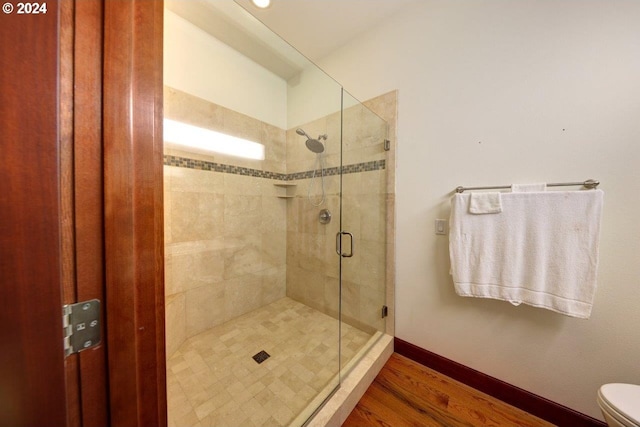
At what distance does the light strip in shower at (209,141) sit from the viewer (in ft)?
4.55

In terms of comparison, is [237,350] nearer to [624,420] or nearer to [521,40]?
[624,420]

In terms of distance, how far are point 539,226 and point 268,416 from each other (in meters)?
1.72

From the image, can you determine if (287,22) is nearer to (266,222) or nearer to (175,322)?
(266,222)

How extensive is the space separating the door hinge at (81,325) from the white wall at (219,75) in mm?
1443

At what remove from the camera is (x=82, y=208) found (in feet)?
1.14

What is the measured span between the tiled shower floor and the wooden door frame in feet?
2.86

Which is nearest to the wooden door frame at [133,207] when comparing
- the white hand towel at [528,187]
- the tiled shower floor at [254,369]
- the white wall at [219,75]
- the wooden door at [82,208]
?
the wooden door at [82,208]

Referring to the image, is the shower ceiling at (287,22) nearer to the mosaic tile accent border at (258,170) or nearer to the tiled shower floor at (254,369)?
the mosaic tile accent border at (258,170)

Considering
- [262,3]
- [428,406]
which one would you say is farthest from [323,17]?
[428,406]

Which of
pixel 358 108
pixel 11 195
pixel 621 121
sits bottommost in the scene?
pixel 11 195

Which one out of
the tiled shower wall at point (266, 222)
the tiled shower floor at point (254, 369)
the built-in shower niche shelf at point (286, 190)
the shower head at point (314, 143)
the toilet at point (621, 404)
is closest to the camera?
the toilet at point (621, 404)

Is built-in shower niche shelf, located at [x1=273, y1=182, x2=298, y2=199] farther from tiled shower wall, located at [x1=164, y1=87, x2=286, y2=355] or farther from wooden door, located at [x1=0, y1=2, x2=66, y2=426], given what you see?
wooden door, located at [x1=0, y1=2, x2=66, y2=426]

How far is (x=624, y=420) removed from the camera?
733 millimetres

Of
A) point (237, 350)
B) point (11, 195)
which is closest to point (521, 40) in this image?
point (11, 195)
